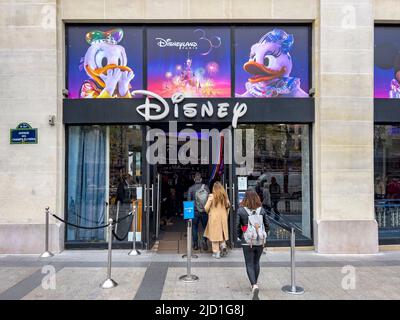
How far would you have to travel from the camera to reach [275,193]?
921 cm

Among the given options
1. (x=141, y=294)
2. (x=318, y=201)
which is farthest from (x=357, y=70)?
(x=141, y=294)

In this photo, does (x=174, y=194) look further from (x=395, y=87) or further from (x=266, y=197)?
(x=395, y=87)

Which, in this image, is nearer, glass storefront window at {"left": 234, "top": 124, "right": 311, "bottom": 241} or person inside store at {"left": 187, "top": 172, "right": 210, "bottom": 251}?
person inside store at {"left": 187, "top": 172, "right": 210, "bottom": 251}

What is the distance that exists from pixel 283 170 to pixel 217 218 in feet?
7.59

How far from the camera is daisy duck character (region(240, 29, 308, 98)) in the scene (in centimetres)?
909

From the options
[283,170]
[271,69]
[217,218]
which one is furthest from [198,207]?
[271,69]

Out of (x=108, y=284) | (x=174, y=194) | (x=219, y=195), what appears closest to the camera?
(x=108, y=284)

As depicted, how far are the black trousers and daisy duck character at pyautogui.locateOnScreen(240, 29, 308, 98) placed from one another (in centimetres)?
456

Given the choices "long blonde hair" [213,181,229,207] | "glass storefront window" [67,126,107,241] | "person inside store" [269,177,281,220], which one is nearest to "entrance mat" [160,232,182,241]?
"glass storefront window" [67,126,107,241]

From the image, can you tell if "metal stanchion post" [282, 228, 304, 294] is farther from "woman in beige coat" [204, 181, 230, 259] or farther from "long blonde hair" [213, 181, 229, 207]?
"long blonde hair" [213, 181, 229, 207]
